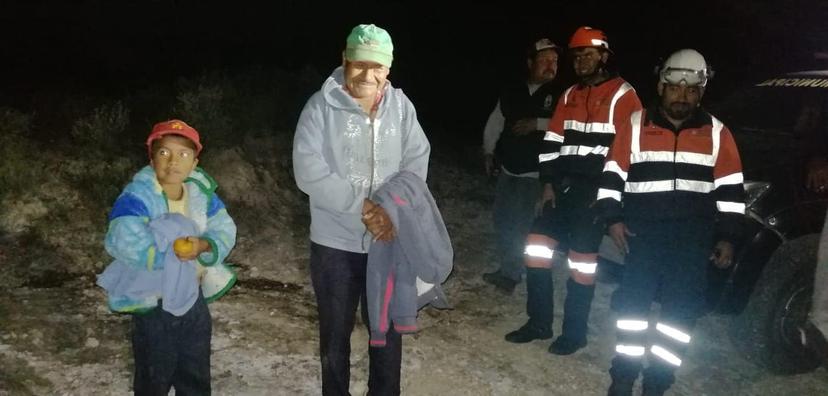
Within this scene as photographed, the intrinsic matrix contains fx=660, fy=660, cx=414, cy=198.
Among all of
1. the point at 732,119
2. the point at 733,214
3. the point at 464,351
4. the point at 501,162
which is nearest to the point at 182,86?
the point at 501,162

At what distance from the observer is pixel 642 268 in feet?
11.9

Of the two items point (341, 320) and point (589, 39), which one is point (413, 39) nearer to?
point (589, 39)

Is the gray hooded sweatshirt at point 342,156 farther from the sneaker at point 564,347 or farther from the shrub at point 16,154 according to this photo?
the shrub at point 16,154

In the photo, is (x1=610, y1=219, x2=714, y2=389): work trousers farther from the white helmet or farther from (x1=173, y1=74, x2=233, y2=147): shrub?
(x1=173, y1=74, x2=233, y2=147): shrub

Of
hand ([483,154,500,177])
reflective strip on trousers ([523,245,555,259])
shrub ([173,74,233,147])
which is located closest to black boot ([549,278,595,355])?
reflective strip on trousers ([523,245,555,259])

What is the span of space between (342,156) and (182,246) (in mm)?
757

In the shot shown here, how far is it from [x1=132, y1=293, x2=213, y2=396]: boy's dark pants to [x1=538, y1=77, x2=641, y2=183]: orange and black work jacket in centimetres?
236

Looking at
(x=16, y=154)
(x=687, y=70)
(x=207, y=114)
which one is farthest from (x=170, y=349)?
(x=207, y=114)

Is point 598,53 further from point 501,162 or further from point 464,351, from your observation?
point 464,351

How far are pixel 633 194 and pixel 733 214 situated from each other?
0.52 metres

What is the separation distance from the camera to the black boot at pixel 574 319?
14.1ft

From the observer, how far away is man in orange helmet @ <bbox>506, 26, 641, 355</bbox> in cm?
403

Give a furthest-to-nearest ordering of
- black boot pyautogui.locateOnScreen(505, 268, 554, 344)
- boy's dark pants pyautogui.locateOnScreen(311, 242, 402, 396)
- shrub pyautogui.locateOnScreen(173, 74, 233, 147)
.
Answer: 1. shrub pyautogui.locateOnScreen(173, 74, 233, 147)
2. black boot pyautogui.locateOnScreen(505, 268, 554, 344)
3. boy's dark pants pyautogui.locateOnScreen(311, 242, 402, 396)

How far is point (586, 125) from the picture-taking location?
160 inches
